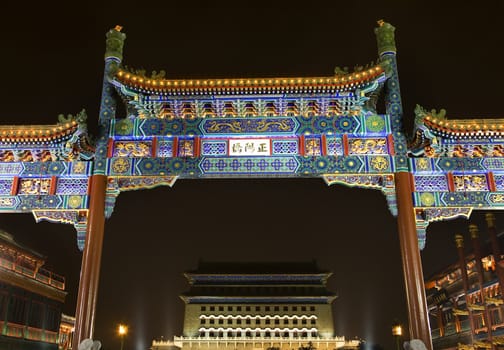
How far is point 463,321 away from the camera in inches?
1031

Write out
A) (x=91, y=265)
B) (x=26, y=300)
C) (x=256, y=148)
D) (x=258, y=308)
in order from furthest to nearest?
(x=258, y=308)
(x=26, y=300)
(x=256, y=148)
(x=91, y=265)

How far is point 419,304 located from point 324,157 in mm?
3187

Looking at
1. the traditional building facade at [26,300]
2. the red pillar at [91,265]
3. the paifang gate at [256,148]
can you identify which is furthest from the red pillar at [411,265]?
the traditional building facade at [26,300]

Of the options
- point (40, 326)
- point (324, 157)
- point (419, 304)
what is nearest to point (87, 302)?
point (324, 157)

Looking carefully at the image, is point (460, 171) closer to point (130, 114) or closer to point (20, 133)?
point (130, 114)

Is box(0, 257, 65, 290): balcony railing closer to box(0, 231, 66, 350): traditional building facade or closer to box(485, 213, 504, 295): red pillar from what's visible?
box(0, 231, 66, 350): traditional building facade

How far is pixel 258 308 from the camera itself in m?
38.0

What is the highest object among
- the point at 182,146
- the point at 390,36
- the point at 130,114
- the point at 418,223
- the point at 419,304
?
the point at 390,36

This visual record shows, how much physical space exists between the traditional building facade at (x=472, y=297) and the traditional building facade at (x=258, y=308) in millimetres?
8536

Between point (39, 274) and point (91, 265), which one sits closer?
point (91, 265)

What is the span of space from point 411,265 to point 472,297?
63.8ft

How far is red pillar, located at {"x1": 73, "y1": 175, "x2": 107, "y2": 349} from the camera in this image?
820cm

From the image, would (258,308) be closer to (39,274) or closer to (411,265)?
(39,274)

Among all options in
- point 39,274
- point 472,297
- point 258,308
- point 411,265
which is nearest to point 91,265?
point 411,265
